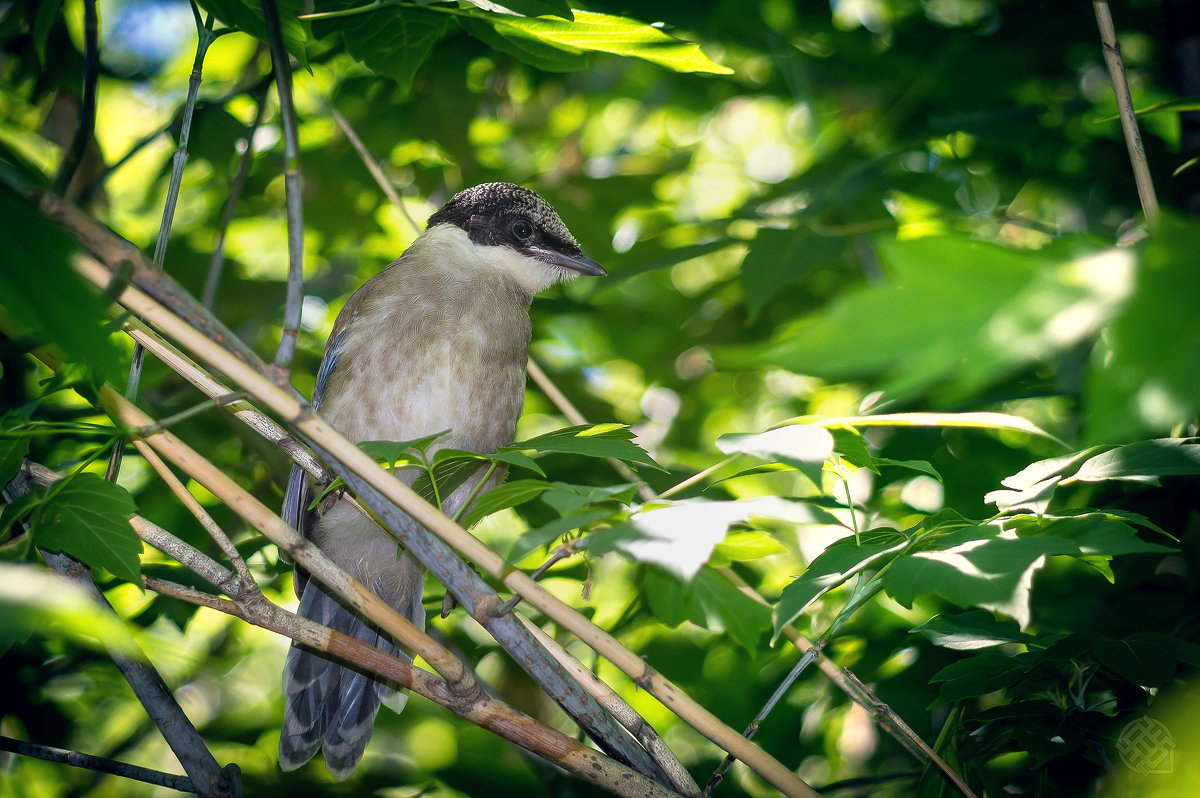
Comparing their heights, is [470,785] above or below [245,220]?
below

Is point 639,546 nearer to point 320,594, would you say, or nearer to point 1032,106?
point 320,594

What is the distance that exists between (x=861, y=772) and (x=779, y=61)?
287cm

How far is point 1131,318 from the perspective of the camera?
658 millimetres

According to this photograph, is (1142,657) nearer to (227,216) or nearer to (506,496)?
(506,496)

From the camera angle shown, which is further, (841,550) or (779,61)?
(779,61)

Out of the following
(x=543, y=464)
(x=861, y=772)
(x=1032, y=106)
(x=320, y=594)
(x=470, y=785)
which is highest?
(x=1032, y=106)

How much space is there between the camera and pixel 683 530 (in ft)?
3.30

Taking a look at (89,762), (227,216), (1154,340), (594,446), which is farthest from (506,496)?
(227,216)

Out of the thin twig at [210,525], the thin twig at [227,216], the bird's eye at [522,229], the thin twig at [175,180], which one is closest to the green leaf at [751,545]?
the thin twig at [210,525]

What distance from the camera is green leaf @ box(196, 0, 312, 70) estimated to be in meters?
1.74

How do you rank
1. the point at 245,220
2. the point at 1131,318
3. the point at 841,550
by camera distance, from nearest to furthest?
the point at 1131,318 → the point at 841,550 → the point at 245,220

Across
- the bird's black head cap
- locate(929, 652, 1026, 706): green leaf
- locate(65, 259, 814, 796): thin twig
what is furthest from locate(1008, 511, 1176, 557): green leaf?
the bird's black head cap

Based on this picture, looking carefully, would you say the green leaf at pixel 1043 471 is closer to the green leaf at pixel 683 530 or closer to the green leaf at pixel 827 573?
the green leaf at pixel 827 573

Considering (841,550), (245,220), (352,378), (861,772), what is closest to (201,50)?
(352,378)
